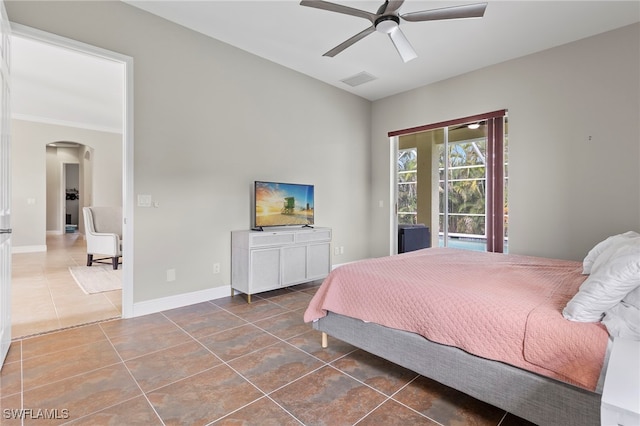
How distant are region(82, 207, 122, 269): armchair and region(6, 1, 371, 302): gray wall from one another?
A: 229 cm

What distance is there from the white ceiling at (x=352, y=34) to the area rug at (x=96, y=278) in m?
2.68

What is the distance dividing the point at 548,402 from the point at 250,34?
390cm

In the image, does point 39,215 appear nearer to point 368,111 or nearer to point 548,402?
point 368,111

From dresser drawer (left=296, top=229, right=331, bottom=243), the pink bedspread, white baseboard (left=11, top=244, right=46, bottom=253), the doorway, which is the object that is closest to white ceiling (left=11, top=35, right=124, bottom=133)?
dresser drawer (left=296, top=229, right=331, bottom=243)

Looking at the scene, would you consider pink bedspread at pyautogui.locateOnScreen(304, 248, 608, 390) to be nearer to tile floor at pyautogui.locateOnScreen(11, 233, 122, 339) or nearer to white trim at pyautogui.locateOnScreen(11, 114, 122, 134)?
tile floor at pyautogui.locateOnScreen(11, 233, 122, 339)

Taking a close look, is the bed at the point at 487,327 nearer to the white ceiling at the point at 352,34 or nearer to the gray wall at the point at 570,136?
the gray wall at the point at 570,136

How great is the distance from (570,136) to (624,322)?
3.14m

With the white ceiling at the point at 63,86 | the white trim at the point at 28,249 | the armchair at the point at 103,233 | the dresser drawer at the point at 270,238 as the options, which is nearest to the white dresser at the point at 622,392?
the dresser drawer at the point at 270,238

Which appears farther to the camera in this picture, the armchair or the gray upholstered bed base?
the armchair

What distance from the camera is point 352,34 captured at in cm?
343

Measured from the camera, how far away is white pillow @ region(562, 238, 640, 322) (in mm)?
1316

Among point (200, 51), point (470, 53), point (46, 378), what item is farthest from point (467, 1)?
point (46, 378)

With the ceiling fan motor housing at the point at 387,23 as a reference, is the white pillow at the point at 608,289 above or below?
below

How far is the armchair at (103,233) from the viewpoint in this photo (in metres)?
4.95
